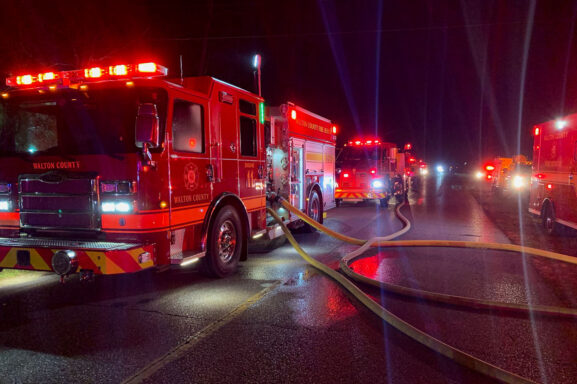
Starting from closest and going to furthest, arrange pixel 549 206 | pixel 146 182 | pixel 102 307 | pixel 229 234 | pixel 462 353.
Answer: pixel 462 353 < pixel 146 182 < pixel 102 307 < pixel 229 234 < pixel 549 206

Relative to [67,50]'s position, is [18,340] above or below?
below

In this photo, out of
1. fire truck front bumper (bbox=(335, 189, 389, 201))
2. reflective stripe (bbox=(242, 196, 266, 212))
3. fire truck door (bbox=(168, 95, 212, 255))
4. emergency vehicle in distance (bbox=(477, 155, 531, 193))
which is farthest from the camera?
emergency vehicle in distance (bbox=(477, 155, 531, 193))

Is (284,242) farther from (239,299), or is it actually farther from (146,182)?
(146,182)

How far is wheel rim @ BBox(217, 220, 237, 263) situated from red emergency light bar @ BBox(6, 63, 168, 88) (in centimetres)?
235

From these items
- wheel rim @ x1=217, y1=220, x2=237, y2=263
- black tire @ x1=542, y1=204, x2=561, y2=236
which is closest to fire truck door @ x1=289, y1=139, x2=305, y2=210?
wheel rim @ x1=217, y1=220, x2=237, y2=263

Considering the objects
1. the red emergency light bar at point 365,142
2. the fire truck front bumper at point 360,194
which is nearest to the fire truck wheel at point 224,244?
the fire truck front bumper at point 360,194

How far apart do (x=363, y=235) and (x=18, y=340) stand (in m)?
7.55

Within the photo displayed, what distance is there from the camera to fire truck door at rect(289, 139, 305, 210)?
928 cm

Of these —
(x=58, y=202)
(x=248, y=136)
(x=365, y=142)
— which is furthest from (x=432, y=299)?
(x=365, y=142)

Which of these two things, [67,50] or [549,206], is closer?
[549,206]

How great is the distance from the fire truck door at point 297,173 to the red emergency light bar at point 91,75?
4399 mm

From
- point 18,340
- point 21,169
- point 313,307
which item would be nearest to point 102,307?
point 18,340

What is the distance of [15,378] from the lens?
11.5 feet

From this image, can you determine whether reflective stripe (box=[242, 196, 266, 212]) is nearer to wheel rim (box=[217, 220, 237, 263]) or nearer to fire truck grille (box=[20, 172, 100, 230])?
wheel rim (box=[217, 220, 237, 263])
